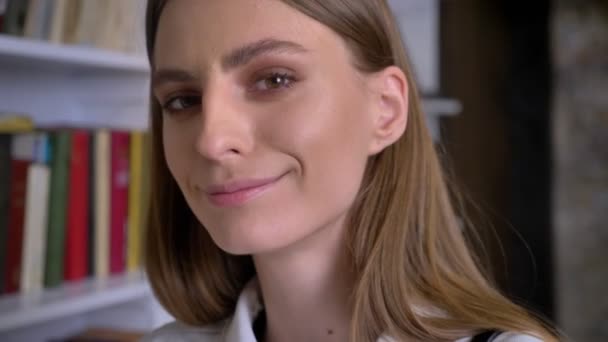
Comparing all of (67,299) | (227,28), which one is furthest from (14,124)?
(227,28)

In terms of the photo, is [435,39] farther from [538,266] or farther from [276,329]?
[276,329]

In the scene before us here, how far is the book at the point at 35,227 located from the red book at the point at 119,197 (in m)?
0.15

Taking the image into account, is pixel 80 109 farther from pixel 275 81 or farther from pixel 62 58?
pixel 275 81

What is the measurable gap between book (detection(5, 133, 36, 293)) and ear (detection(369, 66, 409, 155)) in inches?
28.2

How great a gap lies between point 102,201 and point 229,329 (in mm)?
563

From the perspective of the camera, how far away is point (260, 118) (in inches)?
28.0

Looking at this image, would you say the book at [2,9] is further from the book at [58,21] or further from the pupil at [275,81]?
the pupil at [275,81]

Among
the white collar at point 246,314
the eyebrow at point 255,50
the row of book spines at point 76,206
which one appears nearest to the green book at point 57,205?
the row of book spines at point 76,206

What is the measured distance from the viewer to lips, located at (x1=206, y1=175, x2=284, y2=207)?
71 cm

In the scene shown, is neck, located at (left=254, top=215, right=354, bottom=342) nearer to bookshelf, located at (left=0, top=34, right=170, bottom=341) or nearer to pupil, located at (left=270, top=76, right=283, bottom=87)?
pupil, located at (left=270, top=76, right=283, bottom=87)

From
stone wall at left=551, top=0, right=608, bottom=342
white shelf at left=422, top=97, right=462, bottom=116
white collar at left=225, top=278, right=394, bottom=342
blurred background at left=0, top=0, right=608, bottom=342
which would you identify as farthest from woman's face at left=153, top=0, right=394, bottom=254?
stone wall at left=551, top=0, right=608, bottom=342

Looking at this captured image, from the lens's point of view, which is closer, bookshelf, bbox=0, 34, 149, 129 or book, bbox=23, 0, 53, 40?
book, bbox=23, 0, 53, 40

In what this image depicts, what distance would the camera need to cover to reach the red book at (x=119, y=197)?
133 cm

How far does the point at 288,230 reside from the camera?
2.36 feet
